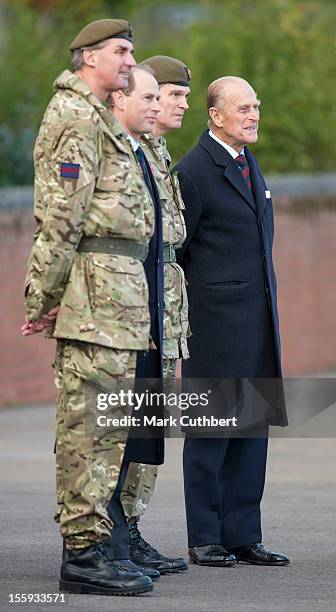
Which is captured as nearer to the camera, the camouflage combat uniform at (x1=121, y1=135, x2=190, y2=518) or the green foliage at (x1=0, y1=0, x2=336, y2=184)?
the camouflage combat uniform at (x1=121, y1=135, x2=190, y2=518)

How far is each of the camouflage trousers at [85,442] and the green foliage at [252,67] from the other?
28.1ft

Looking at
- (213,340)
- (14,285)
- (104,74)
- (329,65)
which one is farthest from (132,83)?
(329,65)

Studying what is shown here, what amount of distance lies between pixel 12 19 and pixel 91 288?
40.1 ft

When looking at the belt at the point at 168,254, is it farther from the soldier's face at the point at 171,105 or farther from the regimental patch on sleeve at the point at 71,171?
the regimental patch on sleeve at the point at 71,171

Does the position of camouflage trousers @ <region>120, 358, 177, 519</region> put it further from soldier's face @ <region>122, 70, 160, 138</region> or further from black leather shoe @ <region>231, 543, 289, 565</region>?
soldier's face @ <region>122, 70, 160, 138</region>

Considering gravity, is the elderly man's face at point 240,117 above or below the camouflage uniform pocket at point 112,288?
above

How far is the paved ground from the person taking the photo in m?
6.18

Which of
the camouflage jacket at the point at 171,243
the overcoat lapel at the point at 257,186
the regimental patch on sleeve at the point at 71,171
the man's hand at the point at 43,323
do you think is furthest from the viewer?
the overcoat lapel at the point at 257,186

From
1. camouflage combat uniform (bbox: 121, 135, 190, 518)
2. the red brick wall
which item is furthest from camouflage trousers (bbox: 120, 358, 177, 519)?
the red brick wall

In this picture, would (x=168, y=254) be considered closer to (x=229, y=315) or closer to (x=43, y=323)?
(x=229, y=315)

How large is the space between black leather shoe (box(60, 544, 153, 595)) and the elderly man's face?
202 centimetres

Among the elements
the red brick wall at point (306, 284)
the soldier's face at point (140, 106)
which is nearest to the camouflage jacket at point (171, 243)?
the soldier's face at point (140, 106)

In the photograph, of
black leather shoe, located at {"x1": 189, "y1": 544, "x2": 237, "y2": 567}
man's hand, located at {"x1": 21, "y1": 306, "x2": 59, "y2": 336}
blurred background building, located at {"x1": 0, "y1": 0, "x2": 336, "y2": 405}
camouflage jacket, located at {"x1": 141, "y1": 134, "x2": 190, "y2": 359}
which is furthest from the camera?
blurred background building, located at {"x1": 0, "y1": 0, "x2": 336, "y2": 405}

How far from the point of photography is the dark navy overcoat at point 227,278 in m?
7.15
